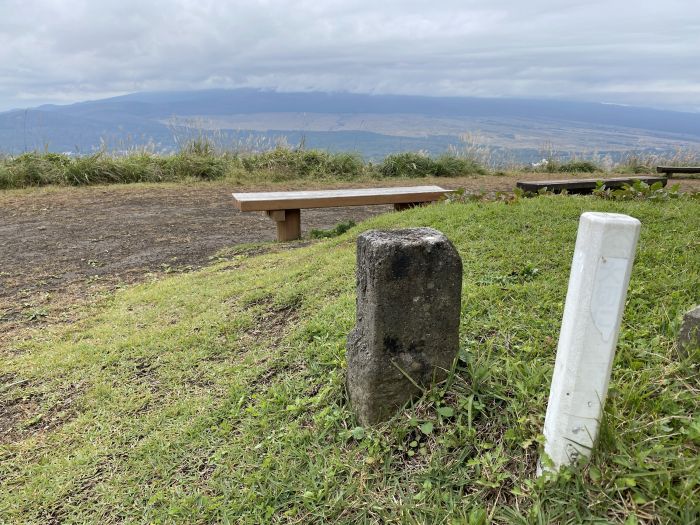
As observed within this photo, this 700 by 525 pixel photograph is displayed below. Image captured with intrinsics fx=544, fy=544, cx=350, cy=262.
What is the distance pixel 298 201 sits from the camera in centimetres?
664

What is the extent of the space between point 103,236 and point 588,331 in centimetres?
690

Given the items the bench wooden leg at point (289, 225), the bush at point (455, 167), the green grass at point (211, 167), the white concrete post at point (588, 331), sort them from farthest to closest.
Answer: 1. the bush at point (455, 167)
2. the green grass at point (211, 167)
3. the bench wooden leg at point (289, 225)
4. the white concrete post at point (588, 331)

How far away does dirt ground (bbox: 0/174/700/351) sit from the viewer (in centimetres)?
512

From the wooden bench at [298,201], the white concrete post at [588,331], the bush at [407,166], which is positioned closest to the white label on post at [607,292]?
the white concrete post at [588,331]

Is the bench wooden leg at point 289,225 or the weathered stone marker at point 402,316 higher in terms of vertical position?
the weathered stone marker at point 402,316

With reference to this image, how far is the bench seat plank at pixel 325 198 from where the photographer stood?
257 inches

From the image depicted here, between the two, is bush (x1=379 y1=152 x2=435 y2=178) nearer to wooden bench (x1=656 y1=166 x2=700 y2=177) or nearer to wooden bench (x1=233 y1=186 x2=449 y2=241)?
wooden bench (x1=656 y1=166 x2=700 y2=177)

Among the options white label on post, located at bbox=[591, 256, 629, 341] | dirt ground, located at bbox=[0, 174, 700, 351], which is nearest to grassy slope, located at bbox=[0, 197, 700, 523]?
white label on post, located at bbox=[591, 256, 629, 341]

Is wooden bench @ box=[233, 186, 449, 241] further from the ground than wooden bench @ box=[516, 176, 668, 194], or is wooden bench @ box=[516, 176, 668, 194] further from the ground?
wooden bench @ box=[516, 176, 668, 194]

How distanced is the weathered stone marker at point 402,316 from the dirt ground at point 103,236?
312 cm

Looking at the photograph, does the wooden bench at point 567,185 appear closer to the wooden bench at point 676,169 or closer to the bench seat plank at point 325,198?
the bench seat plank at point 325,198

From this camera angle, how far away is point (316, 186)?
10852 mm

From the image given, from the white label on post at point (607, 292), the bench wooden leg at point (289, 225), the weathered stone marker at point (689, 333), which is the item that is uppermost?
the white label on post at point (607, 292)

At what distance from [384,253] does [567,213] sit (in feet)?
9.27
